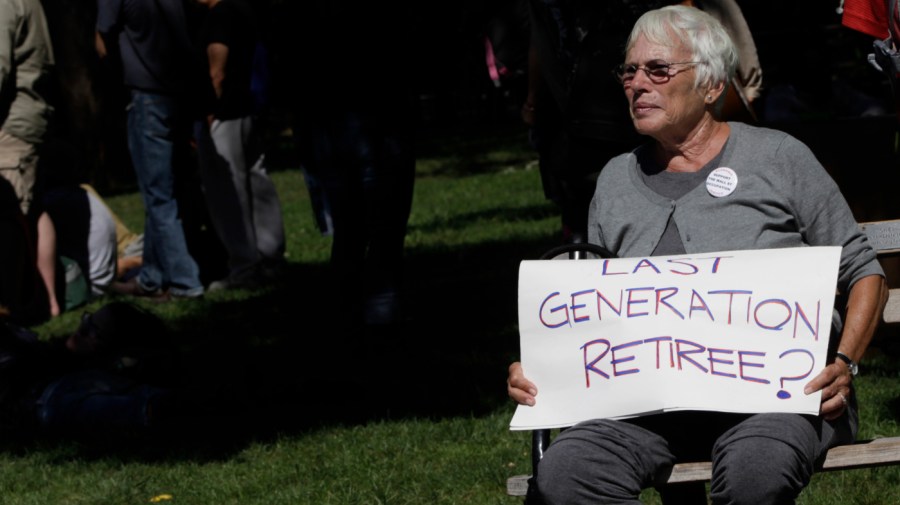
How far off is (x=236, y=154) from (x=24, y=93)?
1564mm

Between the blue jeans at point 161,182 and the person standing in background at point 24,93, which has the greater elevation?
the person standing in background at point 24,93

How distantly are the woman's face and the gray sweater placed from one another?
0.13m

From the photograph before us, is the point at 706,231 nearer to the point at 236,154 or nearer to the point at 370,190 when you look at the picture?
the point at 370,190

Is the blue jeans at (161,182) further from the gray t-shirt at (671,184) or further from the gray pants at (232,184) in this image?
the gray t-shirt at (671,184)

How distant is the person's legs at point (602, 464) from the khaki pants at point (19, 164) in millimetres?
5777

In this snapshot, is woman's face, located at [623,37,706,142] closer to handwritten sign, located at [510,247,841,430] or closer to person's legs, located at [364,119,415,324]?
handwritten sign, located at [510,247,841,430]

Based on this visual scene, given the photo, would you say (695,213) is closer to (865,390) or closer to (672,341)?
(672,341)

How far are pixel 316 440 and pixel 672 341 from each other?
101 inches

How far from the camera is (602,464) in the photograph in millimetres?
3395

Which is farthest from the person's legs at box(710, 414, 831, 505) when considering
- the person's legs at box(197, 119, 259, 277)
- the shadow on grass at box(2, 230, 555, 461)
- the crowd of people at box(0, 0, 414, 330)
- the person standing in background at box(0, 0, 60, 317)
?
the person's legs at box(197, 119, 259, 277)

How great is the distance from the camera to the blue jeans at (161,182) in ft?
30.3

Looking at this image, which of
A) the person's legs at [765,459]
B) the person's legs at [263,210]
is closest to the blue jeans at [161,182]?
the person's legs at [263,210]

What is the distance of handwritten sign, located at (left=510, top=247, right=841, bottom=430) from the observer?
3381 millimetres

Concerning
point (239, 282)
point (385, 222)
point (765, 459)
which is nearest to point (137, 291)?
point (239, 282)
